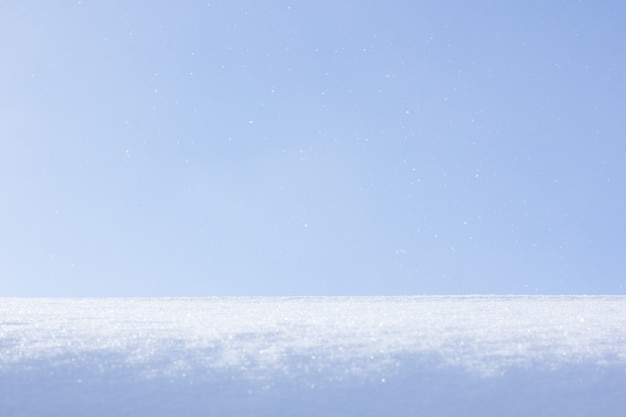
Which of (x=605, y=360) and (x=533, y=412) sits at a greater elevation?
(x=605, y=360)

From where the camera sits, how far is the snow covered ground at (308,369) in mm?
1858

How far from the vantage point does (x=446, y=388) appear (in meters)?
1.97

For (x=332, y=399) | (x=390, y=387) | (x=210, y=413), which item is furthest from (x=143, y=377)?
(x=390, y=387)

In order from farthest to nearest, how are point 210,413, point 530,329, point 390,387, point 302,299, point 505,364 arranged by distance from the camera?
point 302,299, point 530,329, point 505,364, point 390,387, point 210,413

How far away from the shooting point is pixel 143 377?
1976 millimetres

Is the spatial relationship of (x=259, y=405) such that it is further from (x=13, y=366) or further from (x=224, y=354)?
(x=13, y=366)

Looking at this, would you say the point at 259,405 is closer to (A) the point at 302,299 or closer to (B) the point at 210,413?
(B) the point at 210,413

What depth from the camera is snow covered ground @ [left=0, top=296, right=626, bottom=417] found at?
6.10ft

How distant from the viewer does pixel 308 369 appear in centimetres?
205

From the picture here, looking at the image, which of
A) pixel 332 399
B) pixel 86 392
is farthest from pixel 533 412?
pixel 86 392

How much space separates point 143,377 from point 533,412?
1427 mm

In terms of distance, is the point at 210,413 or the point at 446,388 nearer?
the point at 210,413

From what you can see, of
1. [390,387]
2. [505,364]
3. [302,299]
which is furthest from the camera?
[302,299]

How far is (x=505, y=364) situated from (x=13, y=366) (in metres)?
1.94
